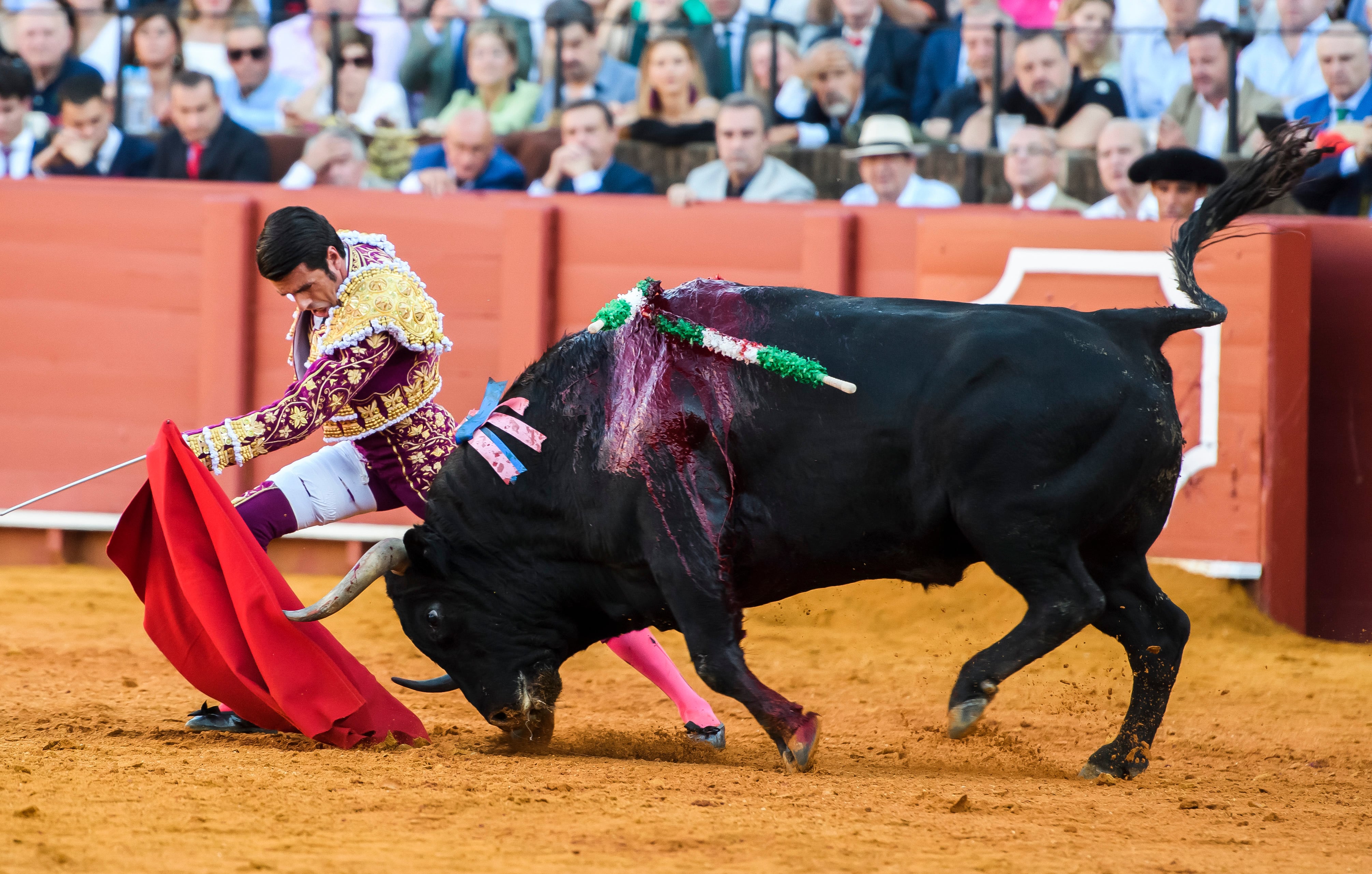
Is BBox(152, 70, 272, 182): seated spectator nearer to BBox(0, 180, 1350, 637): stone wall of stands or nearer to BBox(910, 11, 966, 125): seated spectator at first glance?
BBox(0, 180, 1350, 637): stone wall of stands

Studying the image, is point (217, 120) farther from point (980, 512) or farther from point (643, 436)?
point (980, 512)

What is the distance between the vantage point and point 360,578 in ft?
11.8

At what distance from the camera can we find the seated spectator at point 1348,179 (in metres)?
6.57

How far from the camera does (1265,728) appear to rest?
14.7 feet

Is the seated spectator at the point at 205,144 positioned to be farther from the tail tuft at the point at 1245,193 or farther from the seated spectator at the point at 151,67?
the tail tuft at the point at 1245,193

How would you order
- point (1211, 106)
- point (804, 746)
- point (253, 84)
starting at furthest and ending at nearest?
1. point (253, 84)
2. point (1211, 106)
3. point (804, 746)

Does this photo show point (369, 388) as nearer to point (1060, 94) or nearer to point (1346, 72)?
point (1060, 94)

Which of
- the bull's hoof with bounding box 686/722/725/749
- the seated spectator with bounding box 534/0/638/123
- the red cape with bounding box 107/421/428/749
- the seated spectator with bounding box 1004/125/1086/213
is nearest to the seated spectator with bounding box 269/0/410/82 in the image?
the seated spectator with bounding box 534/0/638/123

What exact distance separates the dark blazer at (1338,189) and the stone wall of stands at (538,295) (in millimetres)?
615

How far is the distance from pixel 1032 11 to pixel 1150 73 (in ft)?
2.91

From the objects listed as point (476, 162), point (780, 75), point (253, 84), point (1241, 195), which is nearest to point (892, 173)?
point (780, 75)

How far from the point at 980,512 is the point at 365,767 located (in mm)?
1476

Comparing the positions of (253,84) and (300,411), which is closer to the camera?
(300,411)

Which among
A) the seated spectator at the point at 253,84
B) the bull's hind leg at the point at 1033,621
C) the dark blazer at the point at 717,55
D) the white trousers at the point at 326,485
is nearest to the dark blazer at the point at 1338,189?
the dark blazer at the point at 717,55
